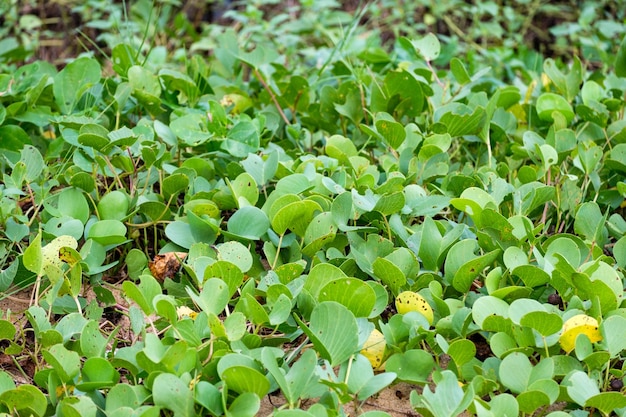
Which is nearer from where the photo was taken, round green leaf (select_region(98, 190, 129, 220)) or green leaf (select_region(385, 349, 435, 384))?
green leaf (select_region(385, 349, 435, 384))

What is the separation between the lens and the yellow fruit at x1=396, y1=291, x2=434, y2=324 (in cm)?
132

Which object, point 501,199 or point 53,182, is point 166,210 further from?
point 501,199

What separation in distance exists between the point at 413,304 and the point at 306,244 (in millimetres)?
258

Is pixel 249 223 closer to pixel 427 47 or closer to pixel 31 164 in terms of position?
pixel 31 164

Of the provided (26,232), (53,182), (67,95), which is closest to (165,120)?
(67,95)

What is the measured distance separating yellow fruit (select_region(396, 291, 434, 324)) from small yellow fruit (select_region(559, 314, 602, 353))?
0.22 m

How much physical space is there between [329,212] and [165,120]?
0.71 meters

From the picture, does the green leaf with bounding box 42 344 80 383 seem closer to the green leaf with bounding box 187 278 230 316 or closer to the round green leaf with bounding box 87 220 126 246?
the green leaf with bounding box 187 278 230 316

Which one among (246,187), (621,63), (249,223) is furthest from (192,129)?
(621,63)

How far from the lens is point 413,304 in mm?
1331

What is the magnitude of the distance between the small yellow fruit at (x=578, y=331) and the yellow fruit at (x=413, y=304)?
22cm

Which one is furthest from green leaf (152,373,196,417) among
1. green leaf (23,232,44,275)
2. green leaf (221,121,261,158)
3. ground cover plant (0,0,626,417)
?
green leaf (221,121,261,158)

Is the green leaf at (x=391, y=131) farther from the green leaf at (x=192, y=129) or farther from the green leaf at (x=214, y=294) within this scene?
the green leaf at (x=214, y=294)

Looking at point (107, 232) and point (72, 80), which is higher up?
point (72, 80)
